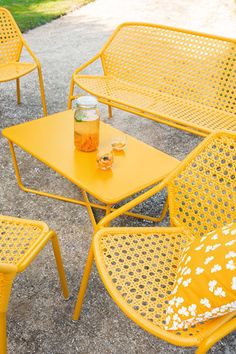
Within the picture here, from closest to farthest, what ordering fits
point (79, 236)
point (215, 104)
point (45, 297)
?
point (45, 297) → point (79, 236) → point (215, 104)

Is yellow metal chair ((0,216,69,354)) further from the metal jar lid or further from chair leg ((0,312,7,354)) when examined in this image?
the metal jar lid

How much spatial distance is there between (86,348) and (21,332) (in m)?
0.34

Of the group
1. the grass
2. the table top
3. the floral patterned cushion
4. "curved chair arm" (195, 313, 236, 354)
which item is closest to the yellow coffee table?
the table top

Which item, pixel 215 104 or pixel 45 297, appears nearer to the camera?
pixel 45 297

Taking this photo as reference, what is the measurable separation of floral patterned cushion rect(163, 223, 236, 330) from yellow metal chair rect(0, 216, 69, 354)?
1.96 feet

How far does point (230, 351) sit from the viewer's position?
2.01 meters

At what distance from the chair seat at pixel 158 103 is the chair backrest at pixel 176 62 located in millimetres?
107

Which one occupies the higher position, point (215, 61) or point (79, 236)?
point (215, 61)

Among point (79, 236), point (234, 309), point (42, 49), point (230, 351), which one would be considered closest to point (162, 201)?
point (79, 236)

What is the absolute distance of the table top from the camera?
2.32 meters

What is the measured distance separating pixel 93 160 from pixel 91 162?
0.03 meters

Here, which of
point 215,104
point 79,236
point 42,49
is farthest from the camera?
point 42,49

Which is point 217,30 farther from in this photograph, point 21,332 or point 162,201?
point 21,332

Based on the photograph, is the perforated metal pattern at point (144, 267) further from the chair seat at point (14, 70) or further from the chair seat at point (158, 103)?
the chair seat at point (14, 70)
